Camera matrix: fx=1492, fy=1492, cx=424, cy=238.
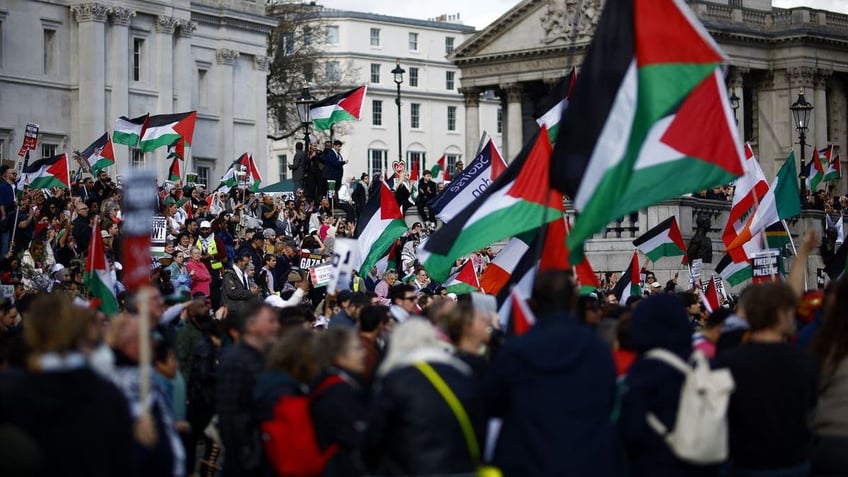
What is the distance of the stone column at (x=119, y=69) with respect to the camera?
56.7 metres

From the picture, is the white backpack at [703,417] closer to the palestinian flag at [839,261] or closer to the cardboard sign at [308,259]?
the palestinian flag at [839,261]

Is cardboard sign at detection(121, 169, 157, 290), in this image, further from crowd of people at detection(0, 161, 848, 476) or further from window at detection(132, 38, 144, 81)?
window at detection(132, 38, 144, 81)

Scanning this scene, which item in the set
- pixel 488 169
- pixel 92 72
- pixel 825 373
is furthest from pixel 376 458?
pixel 92 72

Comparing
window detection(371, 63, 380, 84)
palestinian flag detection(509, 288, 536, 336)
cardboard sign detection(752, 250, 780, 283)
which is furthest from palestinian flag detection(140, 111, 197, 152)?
window detection(371, 63, 380, 84)

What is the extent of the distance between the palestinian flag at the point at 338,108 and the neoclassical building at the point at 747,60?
40201 mm

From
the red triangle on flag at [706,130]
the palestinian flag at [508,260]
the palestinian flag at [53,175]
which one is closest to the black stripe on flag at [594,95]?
the red triangle on flag at [706,130]

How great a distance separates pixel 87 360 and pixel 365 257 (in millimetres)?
12578

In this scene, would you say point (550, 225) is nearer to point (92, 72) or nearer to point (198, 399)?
point (198, 399)

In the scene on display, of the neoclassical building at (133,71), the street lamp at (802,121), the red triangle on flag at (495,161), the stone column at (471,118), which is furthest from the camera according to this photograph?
the stone column at (471,118)

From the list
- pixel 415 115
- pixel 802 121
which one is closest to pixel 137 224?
pixel 802 121

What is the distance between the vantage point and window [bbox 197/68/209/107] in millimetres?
63000

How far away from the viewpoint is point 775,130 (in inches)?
2872

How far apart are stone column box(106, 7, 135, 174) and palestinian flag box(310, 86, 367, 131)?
27151mm

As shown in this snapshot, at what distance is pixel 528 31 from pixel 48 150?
29938 millimetres
